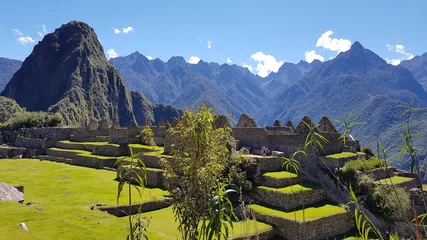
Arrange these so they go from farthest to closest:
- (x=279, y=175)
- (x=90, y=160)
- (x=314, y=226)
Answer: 1. (x=90, y=160)
2. (x=279, y=175)
3. (x=314, y=226)

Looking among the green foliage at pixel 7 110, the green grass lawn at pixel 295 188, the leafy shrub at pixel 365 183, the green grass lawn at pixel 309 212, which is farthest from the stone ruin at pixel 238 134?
the green foliage at pixel 7 110

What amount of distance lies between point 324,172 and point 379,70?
159 metres

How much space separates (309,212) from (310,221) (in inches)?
41.2

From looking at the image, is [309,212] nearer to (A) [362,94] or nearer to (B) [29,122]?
(B) [29,122]

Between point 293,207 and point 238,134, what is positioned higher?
point 238,134

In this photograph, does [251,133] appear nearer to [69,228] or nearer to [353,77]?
[69,228]

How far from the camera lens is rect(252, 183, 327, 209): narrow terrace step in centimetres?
1688

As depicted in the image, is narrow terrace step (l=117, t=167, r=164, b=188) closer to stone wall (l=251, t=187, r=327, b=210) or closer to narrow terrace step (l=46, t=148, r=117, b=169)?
stone wall (l=251, t=187, r=327, b=210)

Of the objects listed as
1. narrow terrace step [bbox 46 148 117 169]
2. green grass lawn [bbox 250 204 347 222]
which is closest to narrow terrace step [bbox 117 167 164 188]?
green grass lawn [bbox 250 204 347 222]

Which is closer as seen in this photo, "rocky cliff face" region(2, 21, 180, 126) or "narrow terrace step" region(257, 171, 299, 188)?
"narrow terrace step" region(257, 171, 299, 188)

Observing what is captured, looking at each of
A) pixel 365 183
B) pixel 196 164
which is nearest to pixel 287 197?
pixel 365 183

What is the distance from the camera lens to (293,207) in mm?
16766

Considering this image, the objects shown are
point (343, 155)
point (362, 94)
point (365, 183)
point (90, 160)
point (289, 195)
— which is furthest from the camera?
point (362, 94)

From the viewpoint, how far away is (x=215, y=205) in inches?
212
